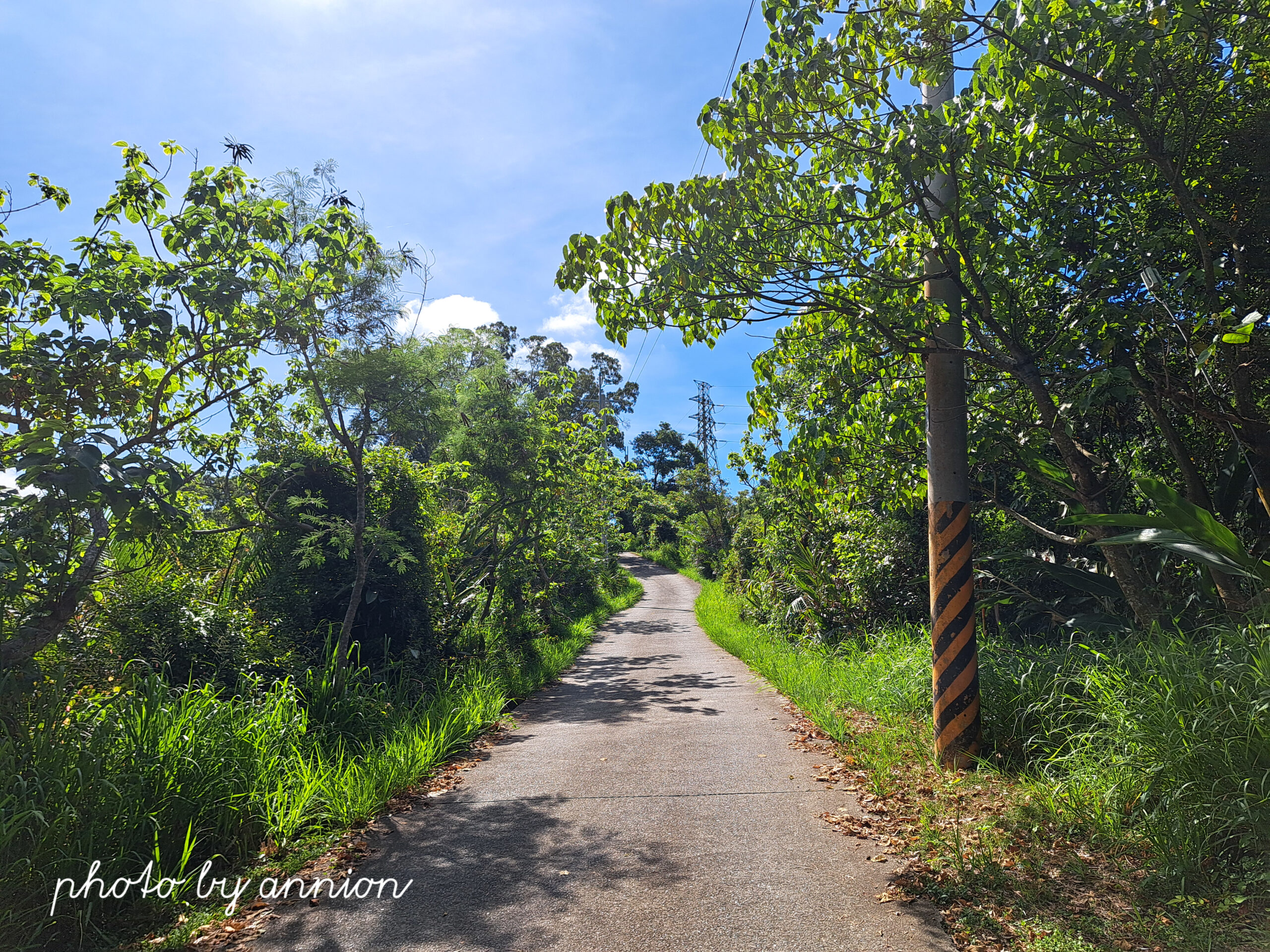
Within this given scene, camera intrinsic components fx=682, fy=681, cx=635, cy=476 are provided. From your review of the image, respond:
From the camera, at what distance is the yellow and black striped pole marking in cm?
496

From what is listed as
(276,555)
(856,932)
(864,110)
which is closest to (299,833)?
(856,932)

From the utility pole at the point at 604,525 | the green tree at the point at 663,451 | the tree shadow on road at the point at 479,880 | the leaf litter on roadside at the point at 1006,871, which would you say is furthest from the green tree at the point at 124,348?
the green tree at the point at 663,451

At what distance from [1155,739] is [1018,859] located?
0.95m

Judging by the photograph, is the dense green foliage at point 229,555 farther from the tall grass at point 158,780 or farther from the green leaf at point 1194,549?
the green leaf at point 1194,549

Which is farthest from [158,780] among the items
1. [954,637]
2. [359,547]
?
[954,637]

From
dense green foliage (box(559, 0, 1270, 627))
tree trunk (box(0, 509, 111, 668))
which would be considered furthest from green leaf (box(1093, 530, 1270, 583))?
tree trunk (box(0, 509, 111, 668))

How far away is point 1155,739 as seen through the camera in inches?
140

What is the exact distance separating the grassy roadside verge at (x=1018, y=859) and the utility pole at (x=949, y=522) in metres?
0.36

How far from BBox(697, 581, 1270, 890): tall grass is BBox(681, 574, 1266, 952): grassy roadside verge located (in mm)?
52

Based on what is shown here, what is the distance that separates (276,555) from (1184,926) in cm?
835

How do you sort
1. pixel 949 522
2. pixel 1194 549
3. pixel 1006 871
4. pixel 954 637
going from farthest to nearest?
pixel 949 522
pixel 954 637
pixel 1194 549
pixel 1006 871

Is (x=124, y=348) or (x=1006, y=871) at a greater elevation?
(x=124, y=348)

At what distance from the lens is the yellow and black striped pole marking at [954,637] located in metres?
4.96

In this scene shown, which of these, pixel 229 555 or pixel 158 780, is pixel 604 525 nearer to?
pixel 229 555
